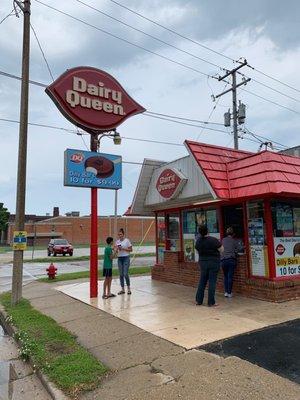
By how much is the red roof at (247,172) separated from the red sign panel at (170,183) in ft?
4.19

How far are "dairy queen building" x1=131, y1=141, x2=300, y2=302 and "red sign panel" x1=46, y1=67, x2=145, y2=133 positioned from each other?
2.26m

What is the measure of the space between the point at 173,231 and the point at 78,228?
54.0 meters

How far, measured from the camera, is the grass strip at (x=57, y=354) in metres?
4.91

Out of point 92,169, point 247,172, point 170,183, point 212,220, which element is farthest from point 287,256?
point 92,169

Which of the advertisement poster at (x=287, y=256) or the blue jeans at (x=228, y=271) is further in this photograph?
the blue jeans at (x=228, y=271)

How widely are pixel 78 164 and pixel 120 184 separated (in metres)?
1.46

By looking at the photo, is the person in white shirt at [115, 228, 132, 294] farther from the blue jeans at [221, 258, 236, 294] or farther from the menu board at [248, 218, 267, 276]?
the menu board at [248, 218, 267, 276]

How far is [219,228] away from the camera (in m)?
11.1

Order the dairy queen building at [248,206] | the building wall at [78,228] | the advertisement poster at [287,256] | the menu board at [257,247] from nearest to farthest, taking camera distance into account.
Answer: the dairy queen building at [248,206]
the advertisement poster at [287,256]
the menu board at [257,247]
the building wall at [78,228]

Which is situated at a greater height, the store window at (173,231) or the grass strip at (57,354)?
the store window at (173,231)

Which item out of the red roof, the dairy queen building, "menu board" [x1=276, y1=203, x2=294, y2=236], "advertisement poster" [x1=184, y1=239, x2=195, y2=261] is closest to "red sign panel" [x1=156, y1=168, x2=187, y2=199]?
the dairy queen building

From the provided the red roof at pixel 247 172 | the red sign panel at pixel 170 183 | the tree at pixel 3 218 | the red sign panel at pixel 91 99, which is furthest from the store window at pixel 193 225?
the tree at pixel 3 218

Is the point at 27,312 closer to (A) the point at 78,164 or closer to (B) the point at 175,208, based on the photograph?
(A) the point at 78,164

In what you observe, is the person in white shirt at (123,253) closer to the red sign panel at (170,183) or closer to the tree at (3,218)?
the red sign panel at (170,183)
